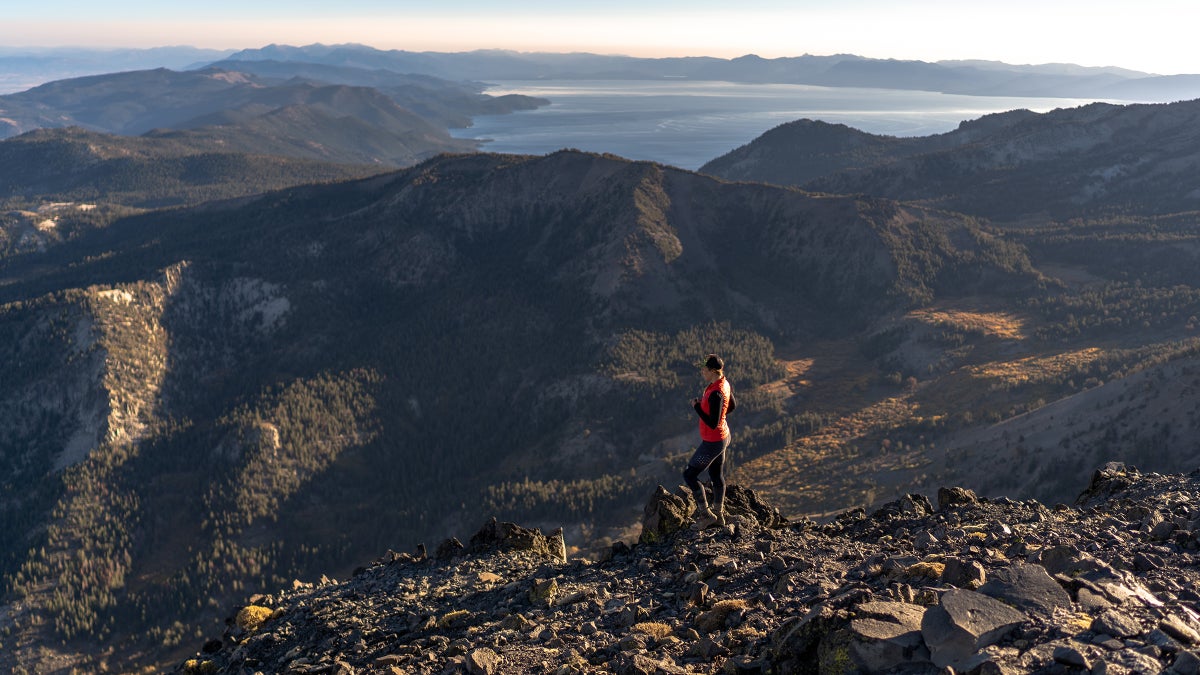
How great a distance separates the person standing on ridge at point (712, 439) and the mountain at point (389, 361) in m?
49.1

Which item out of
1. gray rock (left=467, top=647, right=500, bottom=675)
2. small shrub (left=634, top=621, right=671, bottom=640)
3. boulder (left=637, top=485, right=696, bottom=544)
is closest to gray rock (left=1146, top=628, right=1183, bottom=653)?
small shrub (left=634, top=621, right=671, bottom=640)

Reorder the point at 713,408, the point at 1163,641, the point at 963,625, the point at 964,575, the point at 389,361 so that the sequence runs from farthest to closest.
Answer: the point at 389,361, the point at 713,408, the point at 964,575, the point at 963,625, the point at 1163,641

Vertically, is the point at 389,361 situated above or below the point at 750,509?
below

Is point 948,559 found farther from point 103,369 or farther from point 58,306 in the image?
point 58,306

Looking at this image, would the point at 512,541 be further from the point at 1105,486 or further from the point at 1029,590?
the point at 1105,486

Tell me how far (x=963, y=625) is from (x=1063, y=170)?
Answer: 17960cm

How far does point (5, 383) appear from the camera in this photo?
98.8 metres

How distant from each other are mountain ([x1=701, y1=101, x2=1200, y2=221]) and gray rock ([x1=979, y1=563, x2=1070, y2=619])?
155 metres

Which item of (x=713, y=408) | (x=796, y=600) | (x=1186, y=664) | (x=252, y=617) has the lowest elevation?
(x=252, y=617)

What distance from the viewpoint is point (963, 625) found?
29.9 ft

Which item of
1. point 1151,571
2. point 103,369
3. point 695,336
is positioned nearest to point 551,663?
point 1151,571

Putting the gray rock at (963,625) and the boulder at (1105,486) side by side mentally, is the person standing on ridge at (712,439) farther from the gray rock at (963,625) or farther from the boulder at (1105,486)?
the boulder at (1105,486)

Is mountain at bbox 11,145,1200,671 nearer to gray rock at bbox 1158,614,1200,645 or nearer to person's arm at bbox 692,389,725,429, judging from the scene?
person's arm at bbox 692,389,725,429

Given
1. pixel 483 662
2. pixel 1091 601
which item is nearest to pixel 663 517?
pixel 483 662
